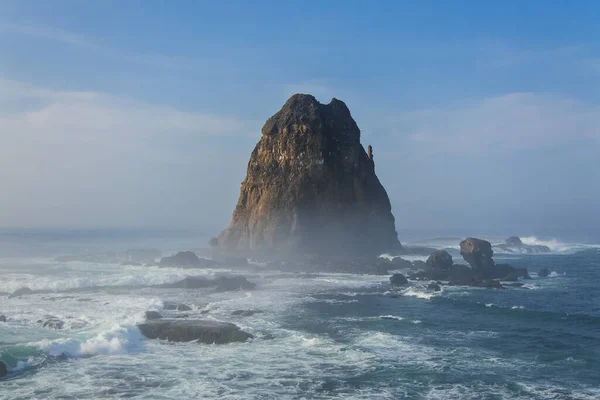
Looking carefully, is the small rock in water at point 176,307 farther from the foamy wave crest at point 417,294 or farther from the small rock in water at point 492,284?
the small rock in water at point 492,284

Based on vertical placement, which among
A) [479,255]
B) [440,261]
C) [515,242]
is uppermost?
[515,242]

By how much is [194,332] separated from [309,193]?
1957 inches

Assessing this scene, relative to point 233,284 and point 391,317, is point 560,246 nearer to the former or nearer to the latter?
point 233,284

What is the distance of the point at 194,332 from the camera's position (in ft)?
91.1

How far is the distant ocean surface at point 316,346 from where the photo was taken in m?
20.5

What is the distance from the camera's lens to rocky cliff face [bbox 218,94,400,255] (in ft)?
245

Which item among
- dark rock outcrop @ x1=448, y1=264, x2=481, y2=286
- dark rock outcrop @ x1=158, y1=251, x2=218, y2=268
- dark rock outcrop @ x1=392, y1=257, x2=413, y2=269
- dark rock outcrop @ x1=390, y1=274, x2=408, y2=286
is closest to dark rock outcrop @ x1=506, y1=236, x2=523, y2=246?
dark rock outcrop @ x1=392, y1=257, x2=413, y2=269

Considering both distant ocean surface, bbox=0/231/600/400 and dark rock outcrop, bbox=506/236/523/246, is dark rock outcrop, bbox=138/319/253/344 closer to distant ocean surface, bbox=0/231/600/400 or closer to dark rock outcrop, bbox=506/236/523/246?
distant ocean surface, bbox=0/231/600/400

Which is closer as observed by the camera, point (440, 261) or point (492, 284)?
point (492, 284)

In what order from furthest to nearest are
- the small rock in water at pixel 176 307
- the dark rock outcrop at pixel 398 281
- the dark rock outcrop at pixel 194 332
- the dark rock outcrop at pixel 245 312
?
the dark rock outcrop at pixel 398 281, the small rock in water at pixel 176 307, the dark rock outcrop at pixel 245 312, the dark rock outcrop at pixel 194 332

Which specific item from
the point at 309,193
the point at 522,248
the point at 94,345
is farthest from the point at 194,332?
the point at 522,248

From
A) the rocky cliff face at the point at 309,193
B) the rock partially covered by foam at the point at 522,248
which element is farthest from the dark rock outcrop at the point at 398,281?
the rock partially covered by foam at the point at 522,248

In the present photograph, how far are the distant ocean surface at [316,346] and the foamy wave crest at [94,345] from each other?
0.20ft

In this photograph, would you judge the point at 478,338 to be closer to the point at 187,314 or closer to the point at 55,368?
the point at 187,314
